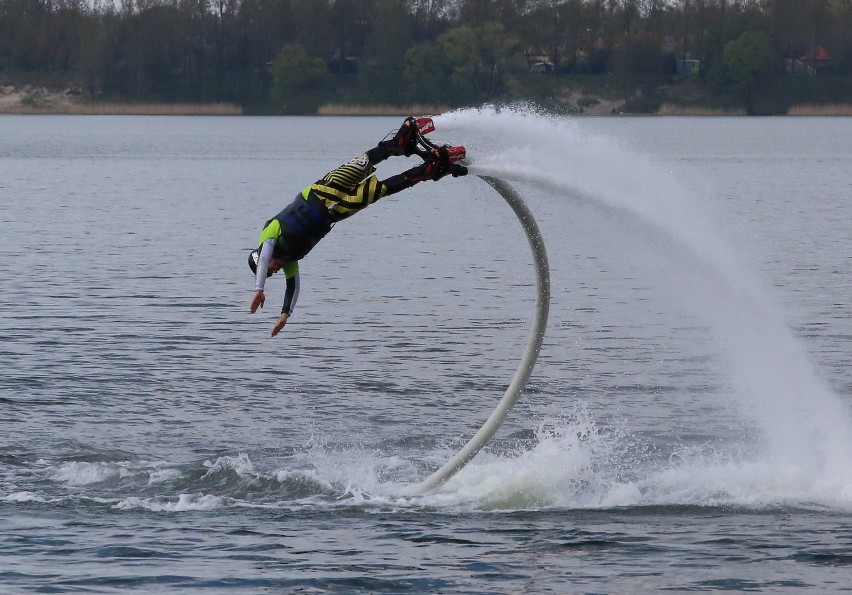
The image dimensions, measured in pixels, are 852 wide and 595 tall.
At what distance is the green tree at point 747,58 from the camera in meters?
177

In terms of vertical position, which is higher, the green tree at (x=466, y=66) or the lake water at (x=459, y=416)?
the green tree at (x=466, y=66)

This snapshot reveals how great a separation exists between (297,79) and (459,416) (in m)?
163

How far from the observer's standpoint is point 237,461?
22516 millimetres

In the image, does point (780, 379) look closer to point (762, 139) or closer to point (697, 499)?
point (697, 499)

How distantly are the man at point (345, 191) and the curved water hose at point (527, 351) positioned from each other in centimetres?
119

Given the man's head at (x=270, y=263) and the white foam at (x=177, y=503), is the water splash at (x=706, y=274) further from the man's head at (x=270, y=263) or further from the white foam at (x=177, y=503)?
the white foam at (x=177, y=503)

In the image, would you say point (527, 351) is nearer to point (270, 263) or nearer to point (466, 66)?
point (270, 263)

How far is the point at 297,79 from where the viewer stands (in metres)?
185

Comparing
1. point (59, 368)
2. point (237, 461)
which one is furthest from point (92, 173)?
point (237, 461)

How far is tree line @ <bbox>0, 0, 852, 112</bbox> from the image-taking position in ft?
573

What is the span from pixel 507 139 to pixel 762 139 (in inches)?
4839

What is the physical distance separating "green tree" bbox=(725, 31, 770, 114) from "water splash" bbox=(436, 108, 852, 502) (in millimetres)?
157049

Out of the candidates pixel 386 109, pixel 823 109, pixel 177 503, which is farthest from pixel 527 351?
pixel 823 109

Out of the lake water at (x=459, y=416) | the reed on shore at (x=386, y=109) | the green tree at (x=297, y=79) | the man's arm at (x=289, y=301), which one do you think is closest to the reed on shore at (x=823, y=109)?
the reed on shore at (x=386, y=109)
